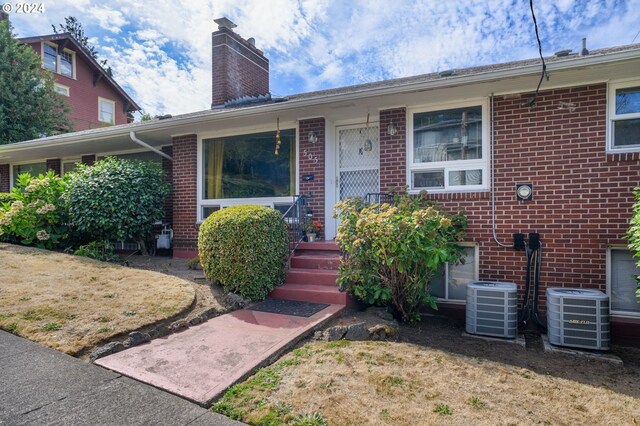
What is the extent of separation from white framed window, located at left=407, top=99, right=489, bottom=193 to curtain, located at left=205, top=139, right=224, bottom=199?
384 centimetres

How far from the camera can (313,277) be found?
5.56 meters

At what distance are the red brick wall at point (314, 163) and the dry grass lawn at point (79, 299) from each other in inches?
99.2

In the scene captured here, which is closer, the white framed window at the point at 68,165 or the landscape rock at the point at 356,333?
the landscape rock at the point at 356,333

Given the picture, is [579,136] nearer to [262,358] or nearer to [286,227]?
[286,227]

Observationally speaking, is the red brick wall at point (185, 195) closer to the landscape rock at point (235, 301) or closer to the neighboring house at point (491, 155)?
the neighboring house at point (491, 155)

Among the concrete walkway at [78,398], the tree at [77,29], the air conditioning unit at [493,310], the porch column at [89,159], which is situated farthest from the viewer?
the tree at [77,29]

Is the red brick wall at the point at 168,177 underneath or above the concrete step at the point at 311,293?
above

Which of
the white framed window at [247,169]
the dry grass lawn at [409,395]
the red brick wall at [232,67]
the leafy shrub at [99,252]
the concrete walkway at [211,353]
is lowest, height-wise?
the dry grass lawn at [409,395]

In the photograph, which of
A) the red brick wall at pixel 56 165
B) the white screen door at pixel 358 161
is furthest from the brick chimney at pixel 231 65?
the red brick wall at pixel 56 165

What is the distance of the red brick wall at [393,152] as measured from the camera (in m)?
5.93

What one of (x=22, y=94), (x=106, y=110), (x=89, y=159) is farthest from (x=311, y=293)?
(x=106, y=110)

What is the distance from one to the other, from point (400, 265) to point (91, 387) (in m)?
3.12

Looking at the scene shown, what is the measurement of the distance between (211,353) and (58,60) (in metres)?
22.7

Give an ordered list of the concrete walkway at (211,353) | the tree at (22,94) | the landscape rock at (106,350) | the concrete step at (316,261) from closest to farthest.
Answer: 1. the concrete walkway at (211,353)
2. the landscape rock at (106,350)
3. the concrete step at (316,261)
4. the tree at (22,94)
